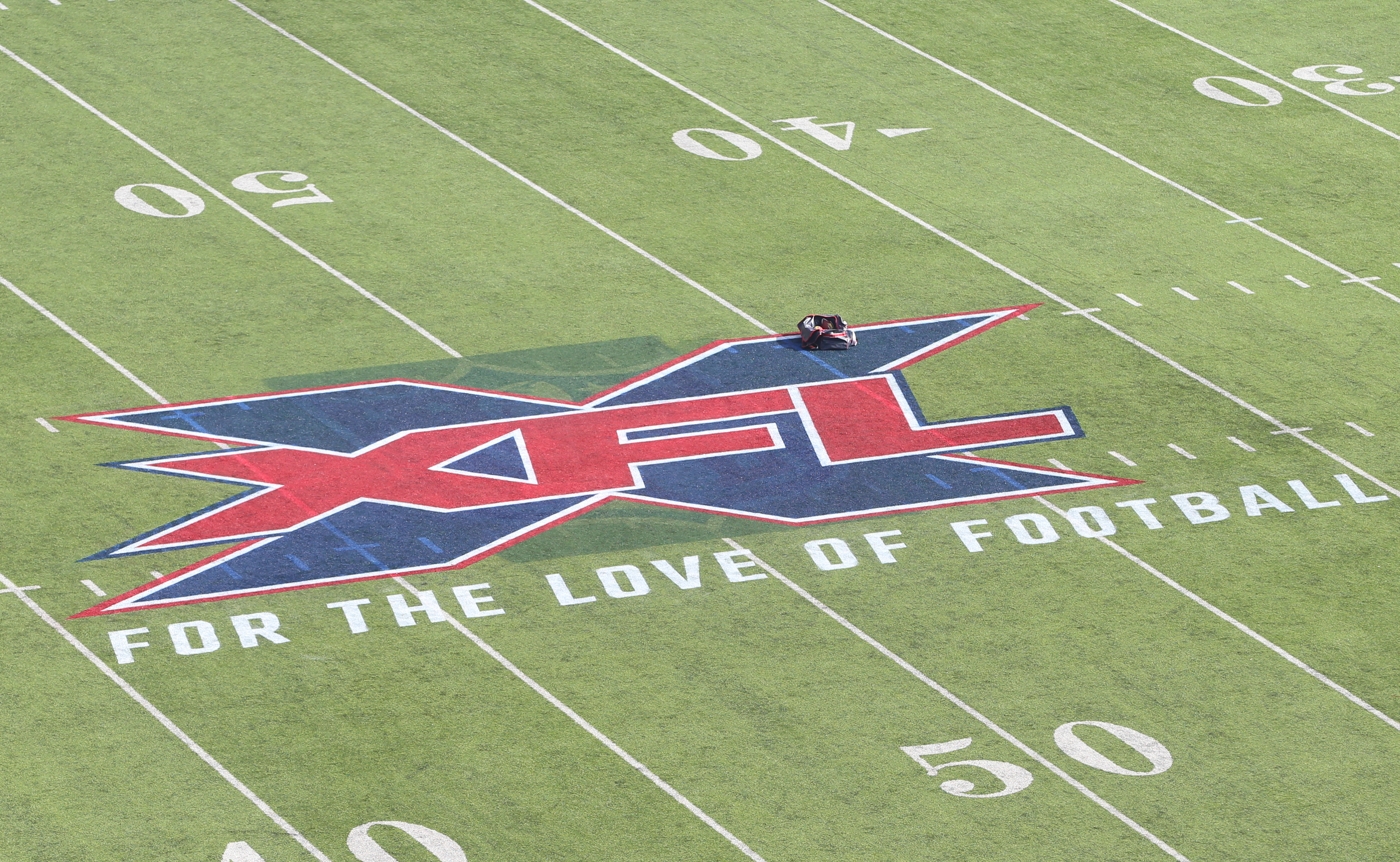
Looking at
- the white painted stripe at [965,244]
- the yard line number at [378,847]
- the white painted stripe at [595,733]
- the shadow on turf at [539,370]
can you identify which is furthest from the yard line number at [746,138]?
the yard line number at [378,847]

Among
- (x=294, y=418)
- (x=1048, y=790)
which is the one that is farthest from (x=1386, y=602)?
(x=294, y=418)

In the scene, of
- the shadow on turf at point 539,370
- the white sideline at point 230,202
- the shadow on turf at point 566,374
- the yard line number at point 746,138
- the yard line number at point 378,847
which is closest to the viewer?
the yard line number at point 378,847

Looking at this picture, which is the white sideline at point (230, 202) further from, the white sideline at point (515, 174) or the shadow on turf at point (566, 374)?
the white sideline at point (515, 174)

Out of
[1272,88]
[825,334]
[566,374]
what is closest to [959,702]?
[825,334]

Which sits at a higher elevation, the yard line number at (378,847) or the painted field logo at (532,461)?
the painted field logo at (532,461)

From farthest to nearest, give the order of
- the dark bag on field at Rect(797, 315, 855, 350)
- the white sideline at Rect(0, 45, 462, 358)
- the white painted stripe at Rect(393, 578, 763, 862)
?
1. the white sideline at Rect(0, 45, 462, 358)
2. the dark bag on field at Rect(797, 315, 855, 350)
3. the white painted stripe at Rect(393, 578, 763, 862)

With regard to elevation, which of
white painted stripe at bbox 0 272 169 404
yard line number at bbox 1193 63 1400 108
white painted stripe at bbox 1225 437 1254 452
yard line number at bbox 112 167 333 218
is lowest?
white painted stripe at bbox 0 272 169 404

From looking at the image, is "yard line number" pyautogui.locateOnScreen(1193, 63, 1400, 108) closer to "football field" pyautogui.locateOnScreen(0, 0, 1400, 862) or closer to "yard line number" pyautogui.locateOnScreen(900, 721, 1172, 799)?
"football field" pyautogui.locateOnScreen(0, 0, 1400, 862)

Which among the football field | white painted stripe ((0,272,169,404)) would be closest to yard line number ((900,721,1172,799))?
the football field
